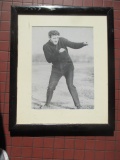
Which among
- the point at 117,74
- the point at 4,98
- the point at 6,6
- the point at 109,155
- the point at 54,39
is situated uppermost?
the point at 6,6

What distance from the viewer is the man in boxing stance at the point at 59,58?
162cm

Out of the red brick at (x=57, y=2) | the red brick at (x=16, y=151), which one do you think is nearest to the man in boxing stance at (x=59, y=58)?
the red brick at (x=57, y=2)

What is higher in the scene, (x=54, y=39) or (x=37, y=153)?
(x=54, y=39)

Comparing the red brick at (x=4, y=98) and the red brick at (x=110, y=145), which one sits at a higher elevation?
the red brick at (x=4, y=98)

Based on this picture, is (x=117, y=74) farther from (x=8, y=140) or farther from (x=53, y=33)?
(x=8, y=140)

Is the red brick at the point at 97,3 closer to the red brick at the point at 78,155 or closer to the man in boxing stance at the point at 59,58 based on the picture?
the man in boxing stance at the point at 59,58

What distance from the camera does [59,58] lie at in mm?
1623

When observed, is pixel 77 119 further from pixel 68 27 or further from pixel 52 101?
pixel 68 27

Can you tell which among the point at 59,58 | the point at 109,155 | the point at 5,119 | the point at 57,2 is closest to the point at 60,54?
the point at 59,58

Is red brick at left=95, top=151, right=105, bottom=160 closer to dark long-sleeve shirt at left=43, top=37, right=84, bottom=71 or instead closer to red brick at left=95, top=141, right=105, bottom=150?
red brick at left=95, top=141, right=105, bottom=150

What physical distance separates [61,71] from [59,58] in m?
0.10

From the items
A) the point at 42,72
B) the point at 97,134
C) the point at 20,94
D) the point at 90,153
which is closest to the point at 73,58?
the point at 42,72

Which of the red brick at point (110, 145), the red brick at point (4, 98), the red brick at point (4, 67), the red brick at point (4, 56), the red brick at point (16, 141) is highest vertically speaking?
the red brick at point (4, 56)

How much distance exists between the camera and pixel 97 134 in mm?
1636
